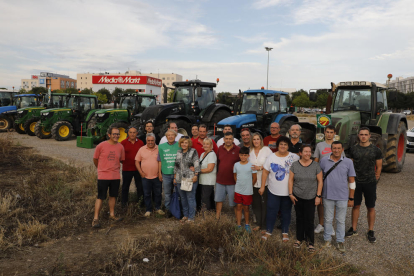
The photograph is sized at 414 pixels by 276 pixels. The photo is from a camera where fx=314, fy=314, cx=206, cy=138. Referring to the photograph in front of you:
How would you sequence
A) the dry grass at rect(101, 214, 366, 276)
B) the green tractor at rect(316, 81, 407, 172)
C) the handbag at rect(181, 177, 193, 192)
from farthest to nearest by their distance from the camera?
the green tractor at rect(316, 81, 407, 172), the handbag at rect(181, 177, 193, 192), the dry grass at rect(101, 214, 366, 276)

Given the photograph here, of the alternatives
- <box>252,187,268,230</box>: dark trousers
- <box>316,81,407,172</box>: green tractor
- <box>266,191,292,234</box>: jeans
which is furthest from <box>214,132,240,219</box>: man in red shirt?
<box>316,81,407,172</box>: green tractor

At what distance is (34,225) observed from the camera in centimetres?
455

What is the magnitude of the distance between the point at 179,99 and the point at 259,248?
8.30 meters

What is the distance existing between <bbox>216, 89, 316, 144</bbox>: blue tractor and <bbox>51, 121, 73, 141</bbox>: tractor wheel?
8897 mm

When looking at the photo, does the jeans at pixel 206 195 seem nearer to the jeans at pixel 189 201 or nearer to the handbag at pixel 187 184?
the jeans at pixel 189 201

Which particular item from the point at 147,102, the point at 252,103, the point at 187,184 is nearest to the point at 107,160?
the point at 187,184

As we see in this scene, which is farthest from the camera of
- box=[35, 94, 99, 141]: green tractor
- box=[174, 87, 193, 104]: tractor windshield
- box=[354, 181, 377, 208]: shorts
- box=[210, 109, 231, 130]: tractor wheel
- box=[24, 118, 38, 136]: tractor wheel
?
box=[24, 118, 38, 136]: tractor wheel

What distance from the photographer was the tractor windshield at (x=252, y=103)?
9.88 metres

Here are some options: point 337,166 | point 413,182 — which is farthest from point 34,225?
point 413,182

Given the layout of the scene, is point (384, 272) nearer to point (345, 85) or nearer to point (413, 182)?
point (413, 182)

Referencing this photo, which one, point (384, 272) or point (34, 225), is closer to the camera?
point (384, 272)

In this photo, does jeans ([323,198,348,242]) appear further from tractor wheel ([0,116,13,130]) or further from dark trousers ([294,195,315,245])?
tractor wheel ([0,116,13,130])

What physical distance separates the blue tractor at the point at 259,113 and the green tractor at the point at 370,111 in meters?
1.34

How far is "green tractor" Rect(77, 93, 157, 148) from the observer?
1332cm
